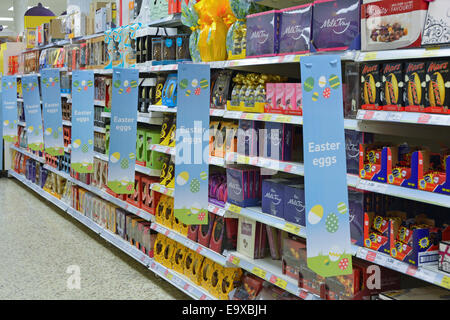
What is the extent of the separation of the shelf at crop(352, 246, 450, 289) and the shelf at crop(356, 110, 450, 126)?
2.01 ft

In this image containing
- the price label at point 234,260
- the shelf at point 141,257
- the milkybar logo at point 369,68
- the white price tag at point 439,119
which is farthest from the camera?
the shelf at point 141,257

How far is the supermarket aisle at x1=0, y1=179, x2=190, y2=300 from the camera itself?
4.29m

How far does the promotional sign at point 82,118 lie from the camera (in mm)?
4566

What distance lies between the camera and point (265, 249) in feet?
11.7

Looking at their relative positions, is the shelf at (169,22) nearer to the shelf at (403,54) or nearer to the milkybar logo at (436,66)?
the shelf at (403,54)

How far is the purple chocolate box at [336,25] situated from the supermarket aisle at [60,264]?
2323 mm

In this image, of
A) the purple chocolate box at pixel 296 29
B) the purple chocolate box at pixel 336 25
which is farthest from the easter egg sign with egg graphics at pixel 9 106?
the purple chocolate box at pixel 336 25

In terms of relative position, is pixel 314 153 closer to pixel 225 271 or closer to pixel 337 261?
pixel 337 261

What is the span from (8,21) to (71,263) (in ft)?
71.9

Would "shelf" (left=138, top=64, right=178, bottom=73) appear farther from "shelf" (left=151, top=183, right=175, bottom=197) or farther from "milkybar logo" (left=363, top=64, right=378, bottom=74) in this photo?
"milkybar logo" (left=363, top=64, right=378, bottom=74)

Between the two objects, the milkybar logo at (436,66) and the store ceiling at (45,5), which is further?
the store ceiling at (45,5)

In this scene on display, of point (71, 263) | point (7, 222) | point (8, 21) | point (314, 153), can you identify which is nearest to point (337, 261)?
point (314, 153)

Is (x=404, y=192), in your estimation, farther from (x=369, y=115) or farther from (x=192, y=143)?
(x=192, y=143)

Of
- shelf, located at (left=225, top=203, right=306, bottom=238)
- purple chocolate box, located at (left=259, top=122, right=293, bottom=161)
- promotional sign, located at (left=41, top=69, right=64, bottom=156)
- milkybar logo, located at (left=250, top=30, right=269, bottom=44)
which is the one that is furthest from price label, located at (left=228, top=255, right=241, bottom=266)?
promotional sign, located at (left=41, top=69, right=64, bottom=156)
